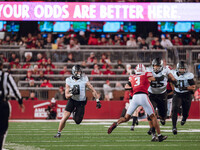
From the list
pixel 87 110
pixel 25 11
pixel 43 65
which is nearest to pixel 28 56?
pixel 43 65

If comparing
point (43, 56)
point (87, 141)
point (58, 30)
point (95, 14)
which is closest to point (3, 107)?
point (87, 141)

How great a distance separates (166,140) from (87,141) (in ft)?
5.75

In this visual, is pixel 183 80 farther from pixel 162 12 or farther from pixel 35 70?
pixel 35 70

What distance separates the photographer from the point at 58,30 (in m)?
28.9

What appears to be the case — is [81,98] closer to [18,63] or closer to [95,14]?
[95,14]

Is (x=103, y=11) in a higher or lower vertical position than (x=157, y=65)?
higher

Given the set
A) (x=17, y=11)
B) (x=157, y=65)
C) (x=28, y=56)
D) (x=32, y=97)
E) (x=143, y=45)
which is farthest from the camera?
(x=143, y=45)

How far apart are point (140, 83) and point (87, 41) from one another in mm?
17565

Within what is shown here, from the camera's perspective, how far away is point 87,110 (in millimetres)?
22688

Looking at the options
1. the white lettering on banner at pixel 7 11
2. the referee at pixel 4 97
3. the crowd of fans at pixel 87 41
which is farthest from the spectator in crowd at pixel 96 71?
the referee at pixel 4 97

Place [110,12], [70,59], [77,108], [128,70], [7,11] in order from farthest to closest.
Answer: [70,59] < [128,70] < [110,12] < [7,11] < [77,108]

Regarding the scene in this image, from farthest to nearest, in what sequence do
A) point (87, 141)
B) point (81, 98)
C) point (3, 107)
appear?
point (81, 98) < point (87, 141) < point (3, 107)

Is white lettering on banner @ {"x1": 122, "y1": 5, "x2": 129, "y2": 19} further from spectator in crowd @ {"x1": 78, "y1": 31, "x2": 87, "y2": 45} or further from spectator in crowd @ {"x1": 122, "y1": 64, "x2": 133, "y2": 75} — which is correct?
spectator in crowd @ {"x1": 78, "y1": 31, "x2": 87, "y2": 45}

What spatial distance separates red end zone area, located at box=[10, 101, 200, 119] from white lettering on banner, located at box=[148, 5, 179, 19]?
13.9 ft
